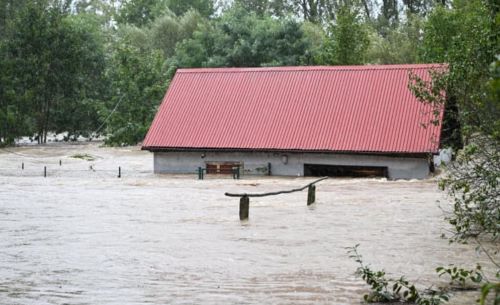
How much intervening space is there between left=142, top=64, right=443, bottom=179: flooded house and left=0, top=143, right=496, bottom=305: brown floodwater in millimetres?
2388

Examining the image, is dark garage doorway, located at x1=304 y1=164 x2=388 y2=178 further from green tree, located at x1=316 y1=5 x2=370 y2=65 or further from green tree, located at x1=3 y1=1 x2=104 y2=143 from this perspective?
green tree, located at x1=3 y1=1 x2=104 y2=143

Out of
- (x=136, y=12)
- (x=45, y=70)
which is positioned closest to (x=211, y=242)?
(x=45, y=70)

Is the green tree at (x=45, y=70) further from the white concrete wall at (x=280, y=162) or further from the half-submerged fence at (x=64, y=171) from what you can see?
the white concrete wall at (x=280, y=162)

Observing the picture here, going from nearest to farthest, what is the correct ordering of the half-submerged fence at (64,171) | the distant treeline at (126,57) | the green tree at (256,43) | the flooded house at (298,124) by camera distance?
the flooded house at (298,124)
the half-submerged fence at (64,171)
the distant treeline at (126,57)
the green tree at (256,43)

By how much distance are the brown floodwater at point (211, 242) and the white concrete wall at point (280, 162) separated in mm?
1910

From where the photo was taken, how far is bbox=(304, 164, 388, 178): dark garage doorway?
32.7m

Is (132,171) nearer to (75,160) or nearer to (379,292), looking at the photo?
(75,160)

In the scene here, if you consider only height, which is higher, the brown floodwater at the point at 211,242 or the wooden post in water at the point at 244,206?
the wooden post in water at the point at 244,206

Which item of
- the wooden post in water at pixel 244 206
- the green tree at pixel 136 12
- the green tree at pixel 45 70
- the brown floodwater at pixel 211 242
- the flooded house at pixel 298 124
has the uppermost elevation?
the green tree at pixel 136 12

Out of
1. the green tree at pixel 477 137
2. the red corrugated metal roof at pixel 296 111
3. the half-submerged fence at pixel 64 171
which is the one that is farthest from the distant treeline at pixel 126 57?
the green tree at pixel 477 137

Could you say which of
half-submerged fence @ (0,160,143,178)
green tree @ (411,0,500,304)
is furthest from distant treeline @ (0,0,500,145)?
green tree @ (411,0,500,304)

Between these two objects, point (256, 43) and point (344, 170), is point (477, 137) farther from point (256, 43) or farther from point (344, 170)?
point (256, 43)

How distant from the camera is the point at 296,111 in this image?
1411 inches

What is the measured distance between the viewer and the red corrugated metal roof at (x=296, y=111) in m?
32.9
